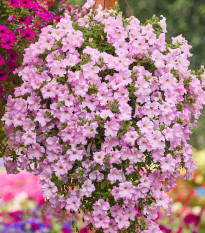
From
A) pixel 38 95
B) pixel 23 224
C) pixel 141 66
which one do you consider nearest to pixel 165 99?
pixel 141 66

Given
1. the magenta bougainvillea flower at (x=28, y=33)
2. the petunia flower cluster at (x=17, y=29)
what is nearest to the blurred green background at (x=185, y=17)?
the petunia flower cluster at (x=17, y=29)

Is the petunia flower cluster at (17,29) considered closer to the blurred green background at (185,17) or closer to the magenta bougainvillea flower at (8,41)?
the magenta bougainvillea flower at (8,41)

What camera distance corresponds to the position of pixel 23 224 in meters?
2.85

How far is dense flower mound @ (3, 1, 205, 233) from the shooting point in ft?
5.73

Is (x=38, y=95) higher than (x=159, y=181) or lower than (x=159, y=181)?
higher

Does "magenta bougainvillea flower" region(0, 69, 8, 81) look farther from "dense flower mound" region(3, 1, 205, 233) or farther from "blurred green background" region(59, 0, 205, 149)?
"blurred green background" region(59, 0, 205, 149)

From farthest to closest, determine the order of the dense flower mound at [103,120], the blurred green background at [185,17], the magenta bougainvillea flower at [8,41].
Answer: the blurred green background at [185,17]
the magenta bougainvillea flower at [8,41]
the dense flower mound at [103,120]

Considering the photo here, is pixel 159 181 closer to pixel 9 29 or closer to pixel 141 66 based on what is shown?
pixel 141 66

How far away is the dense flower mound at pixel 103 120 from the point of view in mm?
1745

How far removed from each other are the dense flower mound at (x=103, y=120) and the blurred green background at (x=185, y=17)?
5776 millimetres

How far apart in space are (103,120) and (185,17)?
649 centimetres

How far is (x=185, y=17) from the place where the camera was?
25.7 ft

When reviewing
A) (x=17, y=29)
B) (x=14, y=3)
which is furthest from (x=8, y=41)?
(x=14, y=3)

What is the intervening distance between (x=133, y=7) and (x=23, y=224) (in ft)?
18.2
